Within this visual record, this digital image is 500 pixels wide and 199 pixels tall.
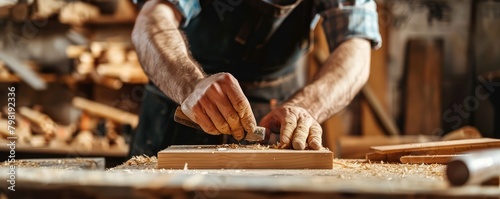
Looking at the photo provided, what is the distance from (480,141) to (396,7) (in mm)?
3727

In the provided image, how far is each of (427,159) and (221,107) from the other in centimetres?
73

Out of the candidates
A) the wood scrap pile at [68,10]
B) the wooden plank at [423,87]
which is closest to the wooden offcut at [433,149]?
the wooden plank at [423,87]

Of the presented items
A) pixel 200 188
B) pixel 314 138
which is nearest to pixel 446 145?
pixel 314 138

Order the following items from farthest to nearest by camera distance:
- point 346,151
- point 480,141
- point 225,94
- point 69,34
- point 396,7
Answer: point 69,34
point 396,7
point 346,151
point 480,141
point 225,94

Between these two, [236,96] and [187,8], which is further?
[187,8]

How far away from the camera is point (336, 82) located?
100 inches

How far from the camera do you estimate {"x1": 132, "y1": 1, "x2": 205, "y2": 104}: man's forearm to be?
2.05 meters

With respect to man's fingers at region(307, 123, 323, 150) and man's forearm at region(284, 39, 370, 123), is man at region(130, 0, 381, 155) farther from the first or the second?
man's fingers at region(307, 123, 323, 150)

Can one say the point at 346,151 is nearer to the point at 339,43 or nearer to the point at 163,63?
the point at 339,43

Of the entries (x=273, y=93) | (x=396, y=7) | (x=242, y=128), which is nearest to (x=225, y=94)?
(x=242, y=128)

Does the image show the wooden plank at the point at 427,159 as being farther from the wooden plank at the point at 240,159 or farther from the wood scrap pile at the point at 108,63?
the wood scrap pile at the point at 108,63

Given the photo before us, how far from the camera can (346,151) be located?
4.68 meters

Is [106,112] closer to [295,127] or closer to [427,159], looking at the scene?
[295,127]

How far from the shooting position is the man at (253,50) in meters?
2.39
